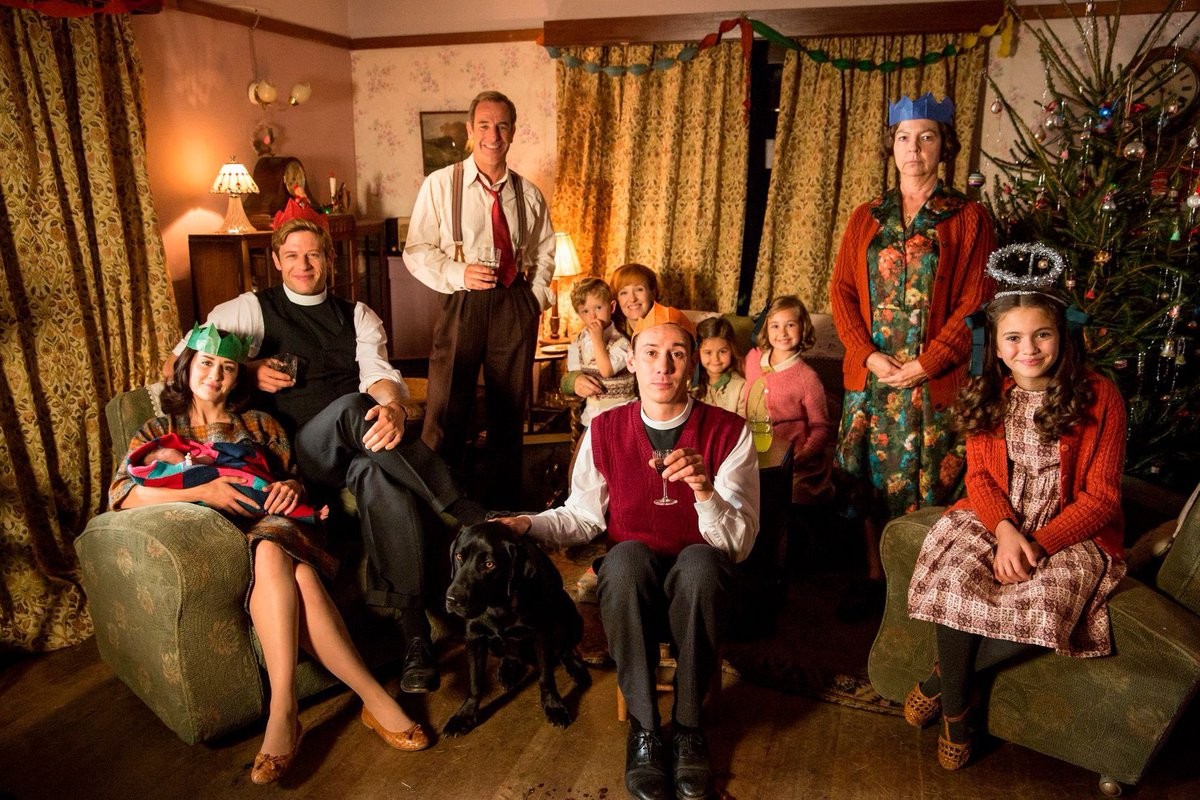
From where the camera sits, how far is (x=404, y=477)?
2479 millimetres

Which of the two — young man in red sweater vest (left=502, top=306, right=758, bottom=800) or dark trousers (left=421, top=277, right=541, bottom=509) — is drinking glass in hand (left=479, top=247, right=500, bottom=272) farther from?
young man in red sweater vest (left=502, top=306, right=758, bottom=800)

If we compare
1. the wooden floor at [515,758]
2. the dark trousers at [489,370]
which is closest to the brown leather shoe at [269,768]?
the wooden floor at [515,758]

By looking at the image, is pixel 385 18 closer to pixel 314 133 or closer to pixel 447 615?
pixel 314 133

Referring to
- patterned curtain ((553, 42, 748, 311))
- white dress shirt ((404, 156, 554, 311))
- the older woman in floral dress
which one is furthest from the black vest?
patterned curtain ((553, 42, 748, 311))

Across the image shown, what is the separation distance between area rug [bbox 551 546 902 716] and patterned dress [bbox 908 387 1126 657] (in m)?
0.50

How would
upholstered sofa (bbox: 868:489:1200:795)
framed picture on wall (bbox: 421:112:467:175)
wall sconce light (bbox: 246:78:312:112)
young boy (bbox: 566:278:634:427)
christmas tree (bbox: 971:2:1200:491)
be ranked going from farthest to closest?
1. framed picture on wall (bbox: 421:112:467:175)
2. wall sconce light (bbox: 246:78:312:112)
3. young boy (bbox: 566:278:634:427)
4. christmas tree (bbox: 971:2:1200:491)
5. upholstered sofa (bbox: 868:489:1200:795)

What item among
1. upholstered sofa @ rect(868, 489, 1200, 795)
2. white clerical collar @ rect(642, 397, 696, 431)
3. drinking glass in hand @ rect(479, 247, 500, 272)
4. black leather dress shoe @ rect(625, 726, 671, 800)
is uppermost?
drinking glass in hand @ rect(479, 247, 500, 272)

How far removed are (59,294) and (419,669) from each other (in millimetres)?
1770

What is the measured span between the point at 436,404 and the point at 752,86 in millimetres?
2642

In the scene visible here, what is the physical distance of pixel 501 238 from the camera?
3.31 meters

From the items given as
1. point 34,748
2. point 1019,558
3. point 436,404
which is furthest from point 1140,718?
point 34,748

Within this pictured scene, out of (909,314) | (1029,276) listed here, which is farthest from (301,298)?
(1029,276)

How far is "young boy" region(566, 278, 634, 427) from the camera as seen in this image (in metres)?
3.60

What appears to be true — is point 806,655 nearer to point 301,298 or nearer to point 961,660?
point 961,660
